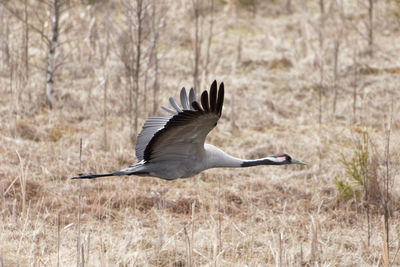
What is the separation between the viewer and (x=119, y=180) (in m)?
5.66

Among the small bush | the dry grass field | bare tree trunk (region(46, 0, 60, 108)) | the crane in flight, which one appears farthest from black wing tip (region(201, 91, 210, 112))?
bare tree trunk (region(46, 0, 60, 108))

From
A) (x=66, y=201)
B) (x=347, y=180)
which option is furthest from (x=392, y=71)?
(x=66, y=201)

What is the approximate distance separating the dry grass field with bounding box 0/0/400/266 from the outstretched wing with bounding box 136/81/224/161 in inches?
19.9

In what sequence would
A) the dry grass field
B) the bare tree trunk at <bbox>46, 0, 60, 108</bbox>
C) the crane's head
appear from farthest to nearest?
1. the bare tree trunk at <bbox>46, 0, 60, 108</bbox>
2. the crane's head
3. the dry grass field

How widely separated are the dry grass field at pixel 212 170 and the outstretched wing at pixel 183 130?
19.9 inches

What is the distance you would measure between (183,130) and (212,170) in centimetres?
252

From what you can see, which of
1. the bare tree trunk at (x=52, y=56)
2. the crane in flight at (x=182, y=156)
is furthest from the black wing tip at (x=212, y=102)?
the bare tree trunk at (x=52, y=56)

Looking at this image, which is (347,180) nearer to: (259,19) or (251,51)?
(251,51)

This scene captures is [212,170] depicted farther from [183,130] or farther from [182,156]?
[183,130]

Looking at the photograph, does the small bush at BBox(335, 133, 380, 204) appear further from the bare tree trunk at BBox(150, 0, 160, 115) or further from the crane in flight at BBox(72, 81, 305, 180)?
the bare tree trunk at BBox(150, 0, 160, 115)

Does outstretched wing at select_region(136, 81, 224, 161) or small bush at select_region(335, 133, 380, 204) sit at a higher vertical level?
outstretched wing at select_region(136, 81, 224, 161)

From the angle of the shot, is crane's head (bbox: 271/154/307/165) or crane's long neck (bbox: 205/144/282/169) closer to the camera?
crane's long neck (bbox: 205/144/282/169)

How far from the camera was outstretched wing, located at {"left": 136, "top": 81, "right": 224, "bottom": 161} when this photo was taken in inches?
130

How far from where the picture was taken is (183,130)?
3.72 metres
